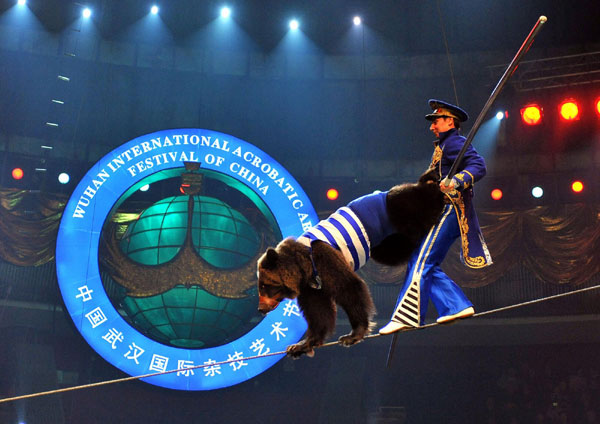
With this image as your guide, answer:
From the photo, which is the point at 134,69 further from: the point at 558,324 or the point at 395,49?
the point at 558,324

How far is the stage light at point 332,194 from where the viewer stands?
10.0m

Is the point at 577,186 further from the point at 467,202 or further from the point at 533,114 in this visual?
the point at 467,202

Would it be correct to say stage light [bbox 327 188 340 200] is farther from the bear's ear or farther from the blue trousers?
the bear's ear

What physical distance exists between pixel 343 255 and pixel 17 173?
6.80 meters

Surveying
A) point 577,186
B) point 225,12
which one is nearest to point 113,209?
point 225,12

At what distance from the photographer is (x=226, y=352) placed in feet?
23.5

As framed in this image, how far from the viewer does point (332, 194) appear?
1008 centimetres

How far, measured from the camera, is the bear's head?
3.67 metres

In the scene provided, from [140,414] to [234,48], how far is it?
5.41 meters

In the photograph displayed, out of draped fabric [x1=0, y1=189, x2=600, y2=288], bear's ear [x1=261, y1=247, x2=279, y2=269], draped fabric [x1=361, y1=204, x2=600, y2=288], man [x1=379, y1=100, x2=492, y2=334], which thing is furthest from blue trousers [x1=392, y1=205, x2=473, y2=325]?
draped fabric [x1=361, y1=204, x2=600, y2=288]

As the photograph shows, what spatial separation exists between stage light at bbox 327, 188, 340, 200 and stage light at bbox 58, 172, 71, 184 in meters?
3.73

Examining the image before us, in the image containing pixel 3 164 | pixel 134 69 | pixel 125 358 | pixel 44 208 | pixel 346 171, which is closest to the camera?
pixel 125 358

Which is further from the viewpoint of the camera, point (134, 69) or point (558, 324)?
point (558, 324)

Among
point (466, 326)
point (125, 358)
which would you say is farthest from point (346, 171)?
point (125, 358)
